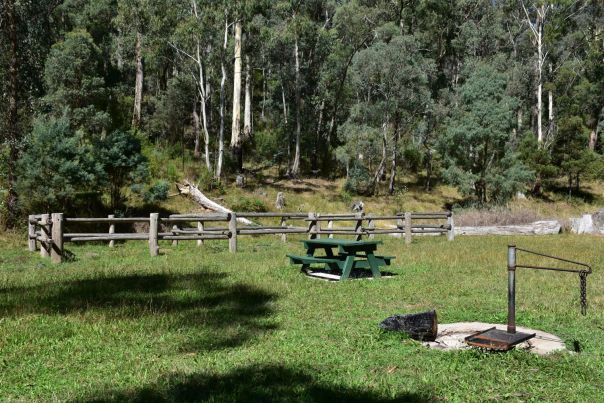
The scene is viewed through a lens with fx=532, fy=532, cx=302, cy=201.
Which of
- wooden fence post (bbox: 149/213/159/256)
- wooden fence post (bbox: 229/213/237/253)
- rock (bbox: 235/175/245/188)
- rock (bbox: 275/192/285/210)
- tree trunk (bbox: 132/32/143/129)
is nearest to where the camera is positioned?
wooden fence post (bbox: 149/213/159/256)

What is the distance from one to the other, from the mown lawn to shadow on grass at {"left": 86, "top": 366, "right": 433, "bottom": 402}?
0.02 meters

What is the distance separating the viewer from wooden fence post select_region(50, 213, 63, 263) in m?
13.3

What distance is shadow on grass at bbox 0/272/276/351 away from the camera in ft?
21.9

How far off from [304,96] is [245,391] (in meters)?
41.2

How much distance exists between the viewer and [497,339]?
5.63 meters

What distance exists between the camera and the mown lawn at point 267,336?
462cm

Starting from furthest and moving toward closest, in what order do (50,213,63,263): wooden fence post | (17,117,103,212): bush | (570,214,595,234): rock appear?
(570,214,595,234): rock < (17,117,103,212): bush < (50,213,63,263): wooden fence post

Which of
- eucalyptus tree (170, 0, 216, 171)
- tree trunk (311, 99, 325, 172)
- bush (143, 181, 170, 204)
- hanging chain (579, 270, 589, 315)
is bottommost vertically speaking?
hanging chain (579, 270, 589, 315)

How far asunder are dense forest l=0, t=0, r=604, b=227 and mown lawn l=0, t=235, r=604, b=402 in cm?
1272

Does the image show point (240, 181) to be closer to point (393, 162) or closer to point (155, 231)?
point (393, 162)

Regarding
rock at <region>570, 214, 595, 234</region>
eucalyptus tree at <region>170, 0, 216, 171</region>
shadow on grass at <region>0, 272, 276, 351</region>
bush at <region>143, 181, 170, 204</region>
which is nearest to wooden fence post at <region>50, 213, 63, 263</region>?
shadow on grass at <region>0, 272, 276, 351</region>

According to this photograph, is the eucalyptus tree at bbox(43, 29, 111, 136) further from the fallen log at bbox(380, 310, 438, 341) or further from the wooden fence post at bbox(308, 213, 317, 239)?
the fallen log at bbox(380, 310, 438, 341)

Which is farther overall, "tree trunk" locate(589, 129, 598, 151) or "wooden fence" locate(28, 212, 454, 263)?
"tree trunk" locate(589, 129, 598, 151)

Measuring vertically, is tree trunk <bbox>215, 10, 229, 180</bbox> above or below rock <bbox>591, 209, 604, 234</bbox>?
above
